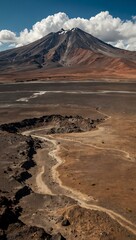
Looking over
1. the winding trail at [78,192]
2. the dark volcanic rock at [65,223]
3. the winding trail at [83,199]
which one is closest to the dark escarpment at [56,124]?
the winding trail at [78,192]

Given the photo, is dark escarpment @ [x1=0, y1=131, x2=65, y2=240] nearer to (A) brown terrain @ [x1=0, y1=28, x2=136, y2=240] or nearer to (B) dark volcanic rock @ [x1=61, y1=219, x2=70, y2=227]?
(A) brown terrain @ [x1=0, y1=28, x2=136, y2=240]

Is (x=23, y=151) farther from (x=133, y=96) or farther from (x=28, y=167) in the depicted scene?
(x=133, y=96)

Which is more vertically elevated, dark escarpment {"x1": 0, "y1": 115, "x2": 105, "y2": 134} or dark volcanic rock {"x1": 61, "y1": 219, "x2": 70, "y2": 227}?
dark volcanic rock {"x1": 61, "y1": 219, "x2": 70, "y2": 227}

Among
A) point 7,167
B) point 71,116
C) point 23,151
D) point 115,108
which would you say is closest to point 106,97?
point 115,108

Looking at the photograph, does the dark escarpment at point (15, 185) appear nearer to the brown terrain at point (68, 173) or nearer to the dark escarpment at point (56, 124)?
the brown terrain at point (68, 173)

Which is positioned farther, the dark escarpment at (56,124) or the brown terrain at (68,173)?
the dark escarpment at (56,124)

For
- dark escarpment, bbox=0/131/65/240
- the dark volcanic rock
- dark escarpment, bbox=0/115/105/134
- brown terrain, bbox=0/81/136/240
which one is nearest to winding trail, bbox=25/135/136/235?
brown terrain, bbox=0/81/136/240

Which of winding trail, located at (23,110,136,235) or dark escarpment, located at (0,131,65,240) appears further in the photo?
winding trail, located at (23,110,136,235)

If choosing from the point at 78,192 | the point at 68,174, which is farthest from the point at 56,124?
the point at 78,192

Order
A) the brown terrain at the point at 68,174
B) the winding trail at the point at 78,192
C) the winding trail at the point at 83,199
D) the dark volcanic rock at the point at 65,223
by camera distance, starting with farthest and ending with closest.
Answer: the winding trail at the point at 78,192 < the winding trail at the point at 83,199 < the dark volcanic rock at the point at 65,223 < the brown terrain at the point at 68,174
